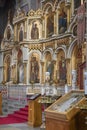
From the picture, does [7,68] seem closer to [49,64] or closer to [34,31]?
[34,31]

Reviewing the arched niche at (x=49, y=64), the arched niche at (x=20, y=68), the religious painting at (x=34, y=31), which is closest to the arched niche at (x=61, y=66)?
the arched niche at (x=49, y=64)

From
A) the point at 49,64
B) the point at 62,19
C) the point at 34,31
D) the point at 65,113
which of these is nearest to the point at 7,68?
the point at 34,31

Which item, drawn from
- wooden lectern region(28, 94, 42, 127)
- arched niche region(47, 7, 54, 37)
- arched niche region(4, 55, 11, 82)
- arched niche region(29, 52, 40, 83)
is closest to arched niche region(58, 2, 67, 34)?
arched niche region(47, 7, 54, 37)

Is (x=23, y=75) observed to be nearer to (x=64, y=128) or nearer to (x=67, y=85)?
(x=67, y=85)

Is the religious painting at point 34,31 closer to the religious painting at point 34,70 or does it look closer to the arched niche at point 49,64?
the religious painting at point 34,70

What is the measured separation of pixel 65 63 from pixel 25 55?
12.6ft

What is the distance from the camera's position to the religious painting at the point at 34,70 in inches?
790

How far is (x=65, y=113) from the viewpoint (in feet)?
20.7

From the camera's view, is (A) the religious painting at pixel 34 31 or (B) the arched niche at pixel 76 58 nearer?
(B) the arched niche at pixel 76 58

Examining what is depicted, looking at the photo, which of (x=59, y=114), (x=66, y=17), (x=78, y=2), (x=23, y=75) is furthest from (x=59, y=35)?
(x=59, y=114)

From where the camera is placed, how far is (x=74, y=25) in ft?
55.3

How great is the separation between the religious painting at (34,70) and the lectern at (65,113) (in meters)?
12.4

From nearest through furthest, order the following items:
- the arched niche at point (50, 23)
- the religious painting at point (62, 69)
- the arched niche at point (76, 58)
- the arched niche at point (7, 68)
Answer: the arched niche at point (76, 58), the religious painting at point (62, 69), the arched niche at point (50, 23), the arched niche at point (7, 68)

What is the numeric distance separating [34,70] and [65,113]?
45.9 feet
